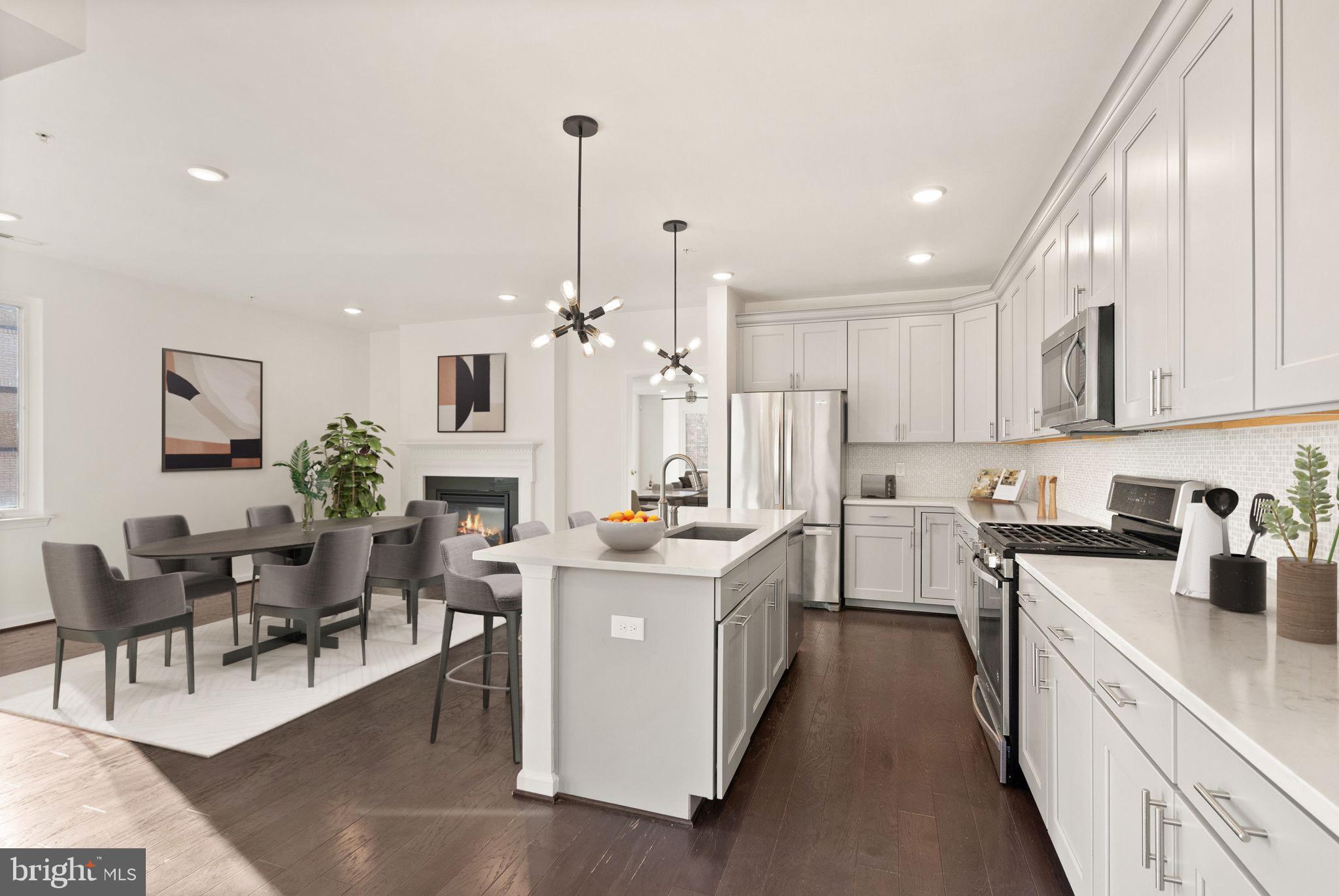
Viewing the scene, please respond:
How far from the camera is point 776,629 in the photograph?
3.36 m

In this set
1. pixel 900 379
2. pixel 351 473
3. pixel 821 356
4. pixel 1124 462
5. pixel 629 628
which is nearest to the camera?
pixel 629 628

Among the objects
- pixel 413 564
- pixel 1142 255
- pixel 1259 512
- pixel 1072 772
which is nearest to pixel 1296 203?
pixel 1259 512

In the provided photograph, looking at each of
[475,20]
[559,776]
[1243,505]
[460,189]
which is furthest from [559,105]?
[1243,505]

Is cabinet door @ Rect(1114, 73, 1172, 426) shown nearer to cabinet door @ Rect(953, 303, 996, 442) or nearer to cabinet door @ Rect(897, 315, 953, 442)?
cabinet door @ Rect(953, 303, 996, 442)

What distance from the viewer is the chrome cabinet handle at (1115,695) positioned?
1.37 m

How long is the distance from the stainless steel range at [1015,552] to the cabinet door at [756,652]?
0.97m

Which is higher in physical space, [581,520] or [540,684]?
[581,520]

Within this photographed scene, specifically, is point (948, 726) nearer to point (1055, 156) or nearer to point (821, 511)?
point (821, 511)

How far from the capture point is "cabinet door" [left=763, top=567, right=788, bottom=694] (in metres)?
3.14

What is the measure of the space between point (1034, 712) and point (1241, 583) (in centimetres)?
90

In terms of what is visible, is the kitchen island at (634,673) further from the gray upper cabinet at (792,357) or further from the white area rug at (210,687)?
the gray upper cabinet at (792,357)

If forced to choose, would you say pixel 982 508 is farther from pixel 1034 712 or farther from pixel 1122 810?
pixel 1122 810

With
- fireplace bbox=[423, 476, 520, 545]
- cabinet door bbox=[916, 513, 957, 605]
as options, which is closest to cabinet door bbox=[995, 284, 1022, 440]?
→ cabinet door bbox=[916, 513, 957, 605]

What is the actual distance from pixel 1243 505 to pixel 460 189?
12.1ft
